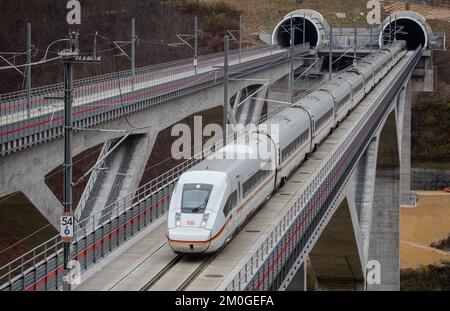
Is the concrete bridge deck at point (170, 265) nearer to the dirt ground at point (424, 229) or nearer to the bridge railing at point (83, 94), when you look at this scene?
the bridge railing at point (83, 94)

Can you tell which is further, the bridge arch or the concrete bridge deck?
the bridge arch

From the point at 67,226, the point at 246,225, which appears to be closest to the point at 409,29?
the point at 246,225

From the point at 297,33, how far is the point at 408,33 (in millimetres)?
12697

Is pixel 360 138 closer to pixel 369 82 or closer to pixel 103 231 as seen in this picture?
pixel 103 231

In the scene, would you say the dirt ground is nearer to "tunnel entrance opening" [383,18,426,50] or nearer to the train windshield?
"tunnel entrance opening" [383,18,426,50]

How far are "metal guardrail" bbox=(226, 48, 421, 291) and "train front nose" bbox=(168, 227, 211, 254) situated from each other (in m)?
1.34

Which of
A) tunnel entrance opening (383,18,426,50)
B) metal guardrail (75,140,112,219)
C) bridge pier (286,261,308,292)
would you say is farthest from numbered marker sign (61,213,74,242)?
tunnel entrance opening (383,18,426,50)

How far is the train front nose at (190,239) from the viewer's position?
2333 centimetres

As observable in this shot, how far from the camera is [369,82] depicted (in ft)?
215

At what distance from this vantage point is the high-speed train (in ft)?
77.2

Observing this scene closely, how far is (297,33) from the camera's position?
102938mm

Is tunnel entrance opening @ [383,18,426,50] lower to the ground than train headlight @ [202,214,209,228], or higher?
higher

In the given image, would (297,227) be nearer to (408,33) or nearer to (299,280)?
(299,280)

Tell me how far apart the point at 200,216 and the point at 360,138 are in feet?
64.8
